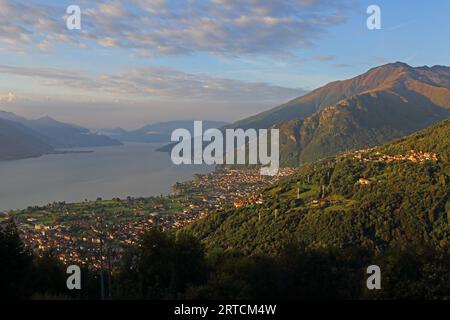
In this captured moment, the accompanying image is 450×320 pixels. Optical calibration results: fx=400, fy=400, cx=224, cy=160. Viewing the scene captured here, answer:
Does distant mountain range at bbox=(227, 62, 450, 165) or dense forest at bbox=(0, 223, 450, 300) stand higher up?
distant mountain range at bbox=(227, 62, 450, 165)

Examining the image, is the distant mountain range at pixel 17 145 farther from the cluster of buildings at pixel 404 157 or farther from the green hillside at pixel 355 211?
the cluster of buildings at pixel 404 157

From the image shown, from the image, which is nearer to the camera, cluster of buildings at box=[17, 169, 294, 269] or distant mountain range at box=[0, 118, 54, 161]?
cluster of buildings at box=[17, 169, 294, 269]

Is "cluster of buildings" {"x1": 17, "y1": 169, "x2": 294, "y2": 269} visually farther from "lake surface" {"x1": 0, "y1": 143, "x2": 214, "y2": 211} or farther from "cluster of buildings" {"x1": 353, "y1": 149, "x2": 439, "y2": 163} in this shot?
"cluster of buildings" {"x1": 353, "y1": 149, "x2": 439, "y2": 163}

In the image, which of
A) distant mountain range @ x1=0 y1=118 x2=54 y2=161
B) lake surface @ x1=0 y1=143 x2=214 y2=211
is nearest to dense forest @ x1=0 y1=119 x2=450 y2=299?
lake surface @ x1=0 y1=143 x2=214 y2=211

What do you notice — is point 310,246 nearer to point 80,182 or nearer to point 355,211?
point 355,211

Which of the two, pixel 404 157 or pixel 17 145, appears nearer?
pixel 404 157

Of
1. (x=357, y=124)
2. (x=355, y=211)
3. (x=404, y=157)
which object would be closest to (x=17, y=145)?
(x=357, y=124)

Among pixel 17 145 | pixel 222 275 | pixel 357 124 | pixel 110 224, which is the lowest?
pixel 110 224

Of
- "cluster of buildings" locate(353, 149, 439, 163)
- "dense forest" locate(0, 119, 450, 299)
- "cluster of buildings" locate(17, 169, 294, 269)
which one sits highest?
"cluster of buildings" locate(353, 149, 439, 163)
